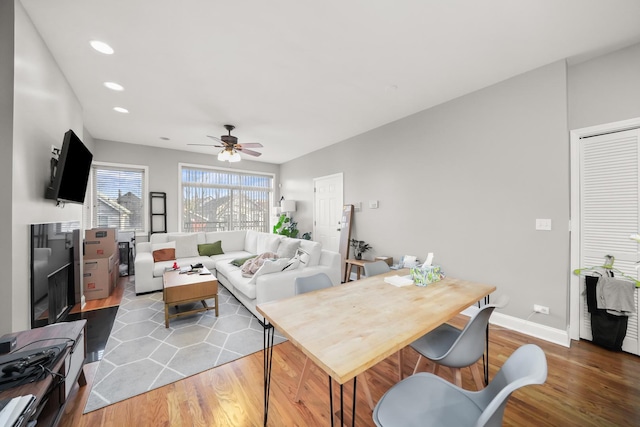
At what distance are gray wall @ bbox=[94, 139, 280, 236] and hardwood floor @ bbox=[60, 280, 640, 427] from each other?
417 cm

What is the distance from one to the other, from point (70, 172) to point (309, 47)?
8.40 feet

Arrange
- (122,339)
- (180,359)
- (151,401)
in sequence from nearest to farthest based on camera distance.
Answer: (151,401) → (180,359) → (122,339)

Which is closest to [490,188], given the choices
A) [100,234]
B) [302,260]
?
[302,260]

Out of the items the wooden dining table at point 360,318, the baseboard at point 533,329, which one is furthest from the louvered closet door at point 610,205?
the wooden dining table at point 360,318

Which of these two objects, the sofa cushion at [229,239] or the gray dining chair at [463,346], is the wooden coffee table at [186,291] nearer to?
the sofa cushion at [229,239]

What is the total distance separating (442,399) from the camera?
1082 millimetres

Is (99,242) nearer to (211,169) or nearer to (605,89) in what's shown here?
(211,169)

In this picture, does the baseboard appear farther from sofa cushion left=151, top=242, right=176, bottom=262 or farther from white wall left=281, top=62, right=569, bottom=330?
sofa cushion left=151, top=242, right=176, bottom=262

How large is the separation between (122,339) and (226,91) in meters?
3.01

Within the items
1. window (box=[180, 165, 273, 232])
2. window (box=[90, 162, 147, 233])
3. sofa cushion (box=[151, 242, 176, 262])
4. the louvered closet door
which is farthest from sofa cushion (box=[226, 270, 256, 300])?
the louvered closet door

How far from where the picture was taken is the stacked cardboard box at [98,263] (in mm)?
3676

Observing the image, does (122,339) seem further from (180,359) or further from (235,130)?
(235,130)

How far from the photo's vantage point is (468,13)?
6.12 ft

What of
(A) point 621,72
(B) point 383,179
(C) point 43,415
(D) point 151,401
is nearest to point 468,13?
(A) point 621,72
